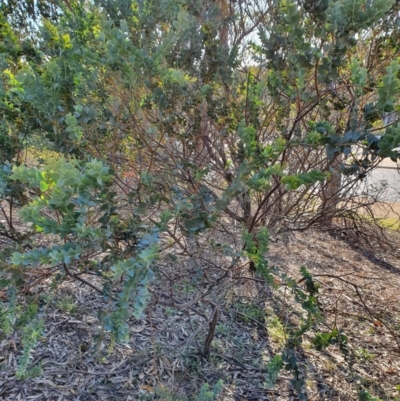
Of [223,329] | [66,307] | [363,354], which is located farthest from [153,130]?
[363,354]

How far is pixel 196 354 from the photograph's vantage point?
100 inches

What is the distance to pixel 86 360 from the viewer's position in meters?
2.34

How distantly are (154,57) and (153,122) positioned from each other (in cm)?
79

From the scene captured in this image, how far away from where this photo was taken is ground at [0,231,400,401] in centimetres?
216

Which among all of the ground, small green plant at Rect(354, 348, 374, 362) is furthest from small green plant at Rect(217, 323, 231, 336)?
small green plant at Rect(354, 348, 374, 362)

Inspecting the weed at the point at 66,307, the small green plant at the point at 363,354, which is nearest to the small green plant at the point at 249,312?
the small green plant at the point at 363,354

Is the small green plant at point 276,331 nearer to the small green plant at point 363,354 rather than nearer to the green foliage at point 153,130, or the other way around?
the green foliage at point 153,130

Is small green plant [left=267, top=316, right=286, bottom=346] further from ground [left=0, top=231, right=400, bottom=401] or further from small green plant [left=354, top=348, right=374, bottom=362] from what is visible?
small green plant [left=354, top=348, right=374, bottom=362]

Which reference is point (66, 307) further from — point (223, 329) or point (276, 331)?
point (276, 331)

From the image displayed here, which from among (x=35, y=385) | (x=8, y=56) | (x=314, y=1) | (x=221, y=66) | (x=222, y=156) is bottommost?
(x=35, y=385)

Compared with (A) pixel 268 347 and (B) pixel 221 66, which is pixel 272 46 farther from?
(A) pixel 268 347

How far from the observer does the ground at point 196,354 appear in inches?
85.1

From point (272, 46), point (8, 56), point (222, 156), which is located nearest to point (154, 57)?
point (272, 46)

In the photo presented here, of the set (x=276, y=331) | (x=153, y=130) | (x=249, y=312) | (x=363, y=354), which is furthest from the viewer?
(x=249, y=312)
